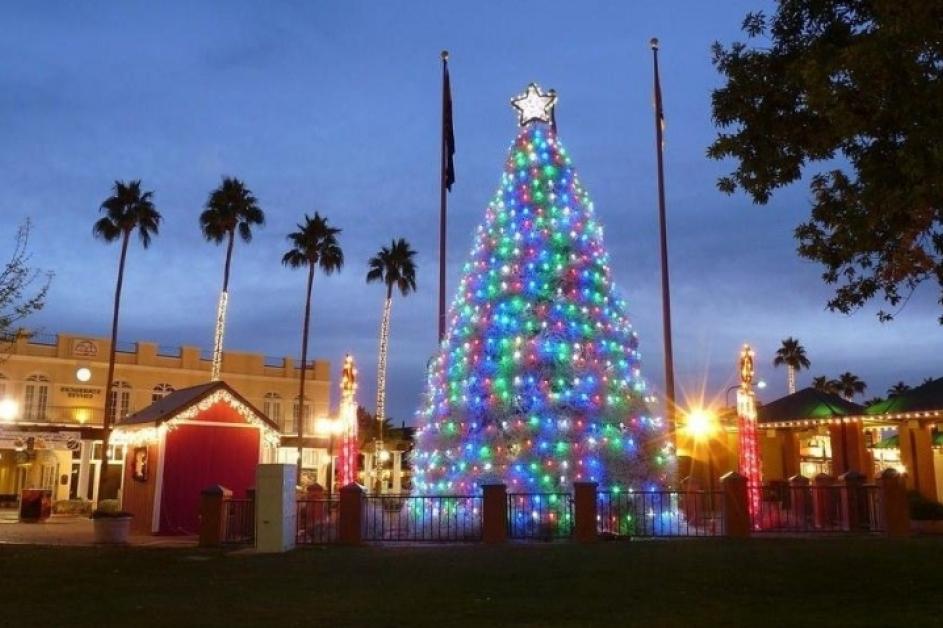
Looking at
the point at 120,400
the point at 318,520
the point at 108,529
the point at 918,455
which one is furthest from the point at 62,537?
the point at 120,400

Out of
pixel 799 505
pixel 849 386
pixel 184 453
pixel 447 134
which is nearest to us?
pixel 799 505

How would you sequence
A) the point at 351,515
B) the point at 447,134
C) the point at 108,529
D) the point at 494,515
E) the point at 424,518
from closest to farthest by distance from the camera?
the point at 494,515 < the point at 351,515 < the point at 424,518 < the point at 108,529 < the point at 447,134

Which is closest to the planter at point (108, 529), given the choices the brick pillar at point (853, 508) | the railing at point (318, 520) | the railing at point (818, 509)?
the railing at point (318, 520)

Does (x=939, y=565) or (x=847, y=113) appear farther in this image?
(x=939, y=565)

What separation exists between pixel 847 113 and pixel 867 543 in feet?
29.0

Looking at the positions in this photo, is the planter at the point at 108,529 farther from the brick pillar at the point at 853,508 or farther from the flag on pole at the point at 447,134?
the brick pillar at the point at 853,508

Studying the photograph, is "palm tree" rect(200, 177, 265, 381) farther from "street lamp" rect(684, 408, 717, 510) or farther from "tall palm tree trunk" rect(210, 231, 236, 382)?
"street lamp" rect(684, 408, 717, 510)

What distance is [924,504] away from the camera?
75.3ft

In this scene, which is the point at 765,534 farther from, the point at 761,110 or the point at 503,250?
the point at 761,110

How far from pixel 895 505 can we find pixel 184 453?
17.1 m

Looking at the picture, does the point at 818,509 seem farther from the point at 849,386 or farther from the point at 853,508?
the point at 849,386

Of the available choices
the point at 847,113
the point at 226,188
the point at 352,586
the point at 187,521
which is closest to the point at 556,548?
the point at 352,586

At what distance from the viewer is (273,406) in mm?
51094

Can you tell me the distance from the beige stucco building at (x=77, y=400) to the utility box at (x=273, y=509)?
25425 millimetres
